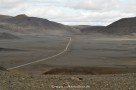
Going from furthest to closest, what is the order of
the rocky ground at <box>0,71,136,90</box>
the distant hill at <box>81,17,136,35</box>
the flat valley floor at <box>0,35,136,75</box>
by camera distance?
the distant hill at <box>81,17,136,35</box>, the flat valley floor at <box>0,35,136,75</box>, the rocky ground at <box>0,71,136,90</box>

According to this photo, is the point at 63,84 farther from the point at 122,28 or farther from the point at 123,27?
the point at 123,27

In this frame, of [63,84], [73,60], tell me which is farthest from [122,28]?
[63,84]

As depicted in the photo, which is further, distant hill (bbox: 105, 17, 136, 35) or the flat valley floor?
distant hill (bbox: 105, 17, 136, 35)

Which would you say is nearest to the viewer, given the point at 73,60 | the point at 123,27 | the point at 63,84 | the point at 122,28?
the point at 63,84

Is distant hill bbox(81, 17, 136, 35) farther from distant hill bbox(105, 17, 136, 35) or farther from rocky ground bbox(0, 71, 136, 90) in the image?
rocky ground bbox(0, 71, 136, 90)

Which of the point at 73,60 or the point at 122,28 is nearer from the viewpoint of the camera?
the point at 73,60

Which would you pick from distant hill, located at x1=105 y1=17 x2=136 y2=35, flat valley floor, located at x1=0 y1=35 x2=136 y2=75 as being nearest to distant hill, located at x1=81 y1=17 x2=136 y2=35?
distant hill, located at x1=105 y1=17 x2=136 y2=35

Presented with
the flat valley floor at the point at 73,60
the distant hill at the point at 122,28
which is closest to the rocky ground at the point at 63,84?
the flat valley floor at the point at 73,60

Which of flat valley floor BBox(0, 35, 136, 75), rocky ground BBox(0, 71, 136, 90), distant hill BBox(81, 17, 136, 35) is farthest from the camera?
distant hill BBox(81, 17, 136, 35)

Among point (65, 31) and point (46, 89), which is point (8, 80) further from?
point (65, 31)

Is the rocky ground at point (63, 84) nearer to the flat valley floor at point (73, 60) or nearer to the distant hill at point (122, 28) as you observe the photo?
the flat valley floor at point (73, 60)

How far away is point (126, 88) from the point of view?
36.1ft

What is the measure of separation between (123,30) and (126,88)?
145 m

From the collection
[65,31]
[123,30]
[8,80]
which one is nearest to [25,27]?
[65,31]
